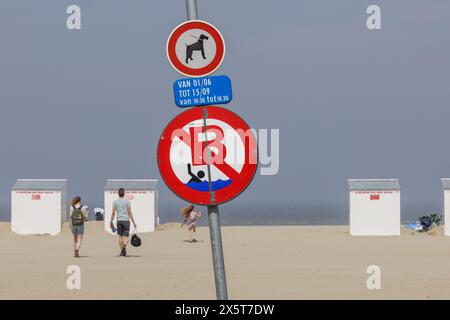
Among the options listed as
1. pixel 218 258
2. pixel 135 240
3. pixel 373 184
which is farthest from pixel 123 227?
pixel 373 184

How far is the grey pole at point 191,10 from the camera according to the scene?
9.68 metres

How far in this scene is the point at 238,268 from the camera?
75.9 ft

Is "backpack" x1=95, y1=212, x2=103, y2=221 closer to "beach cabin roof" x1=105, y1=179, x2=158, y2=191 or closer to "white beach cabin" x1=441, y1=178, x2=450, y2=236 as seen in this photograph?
"beach cabin roof" x1=105, y1=179, x2=158, y2=191

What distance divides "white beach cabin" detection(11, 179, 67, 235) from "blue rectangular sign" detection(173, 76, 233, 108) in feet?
110

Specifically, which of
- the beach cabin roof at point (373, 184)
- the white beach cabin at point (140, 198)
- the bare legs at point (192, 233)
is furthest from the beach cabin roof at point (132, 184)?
the beach cabin roof at point (373, 184)

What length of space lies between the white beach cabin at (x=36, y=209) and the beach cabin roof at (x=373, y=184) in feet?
36.8

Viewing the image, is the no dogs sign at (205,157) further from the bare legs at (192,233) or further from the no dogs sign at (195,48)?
the bare legs at (192,233)

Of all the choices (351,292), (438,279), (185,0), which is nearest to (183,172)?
(185,0)

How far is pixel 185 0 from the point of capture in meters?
9.86

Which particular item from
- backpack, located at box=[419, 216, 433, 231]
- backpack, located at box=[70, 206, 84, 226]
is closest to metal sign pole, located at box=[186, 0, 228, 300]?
backpack, located at box=[70, 206, 84, 226]

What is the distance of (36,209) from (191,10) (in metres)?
33.2

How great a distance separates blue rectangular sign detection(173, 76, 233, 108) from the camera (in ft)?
30.0
